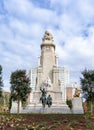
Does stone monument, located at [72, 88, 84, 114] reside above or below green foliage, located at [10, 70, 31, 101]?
below

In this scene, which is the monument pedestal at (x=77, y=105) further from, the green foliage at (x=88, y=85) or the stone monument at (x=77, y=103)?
the green foliage at (x=88, y=85)

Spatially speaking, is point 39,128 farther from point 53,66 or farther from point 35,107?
point 53,66

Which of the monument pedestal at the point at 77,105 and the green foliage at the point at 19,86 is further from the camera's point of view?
the green foliage at the point at 19,86

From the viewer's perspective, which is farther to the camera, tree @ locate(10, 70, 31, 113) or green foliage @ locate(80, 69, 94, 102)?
tree @ locate(10, 70, 31, 113)

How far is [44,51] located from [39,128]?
40.7 m

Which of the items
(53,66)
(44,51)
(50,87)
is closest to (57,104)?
(50,87)

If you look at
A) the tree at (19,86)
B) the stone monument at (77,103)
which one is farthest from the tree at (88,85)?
the tree at (19,86)

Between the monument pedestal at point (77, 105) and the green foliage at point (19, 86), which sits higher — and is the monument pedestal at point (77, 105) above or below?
below

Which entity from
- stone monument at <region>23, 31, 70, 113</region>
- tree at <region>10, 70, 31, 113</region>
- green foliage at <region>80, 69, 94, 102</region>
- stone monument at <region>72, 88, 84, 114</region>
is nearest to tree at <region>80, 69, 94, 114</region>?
green foliage at <region>80, 69, 94, 102</region>

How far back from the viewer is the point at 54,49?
187ft

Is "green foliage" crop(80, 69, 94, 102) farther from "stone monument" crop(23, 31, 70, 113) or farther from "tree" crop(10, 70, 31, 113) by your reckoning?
"tree" crop(10, 70, 31, 113)

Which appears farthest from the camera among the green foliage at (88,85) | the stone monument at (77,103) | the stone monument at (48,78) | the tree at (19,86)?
the stone monument at (48,78)

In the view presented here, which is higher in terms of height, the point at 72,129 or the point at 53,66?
the point at 53,66

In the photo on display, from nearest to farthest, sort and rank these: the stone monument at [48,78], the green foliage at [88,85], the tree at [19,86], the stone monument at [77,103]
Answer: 1. the stone monument at [77,103]
2. the green foliage at [88,85]
3. the tree at [19,86]
4. the stone monument at [48,78]
